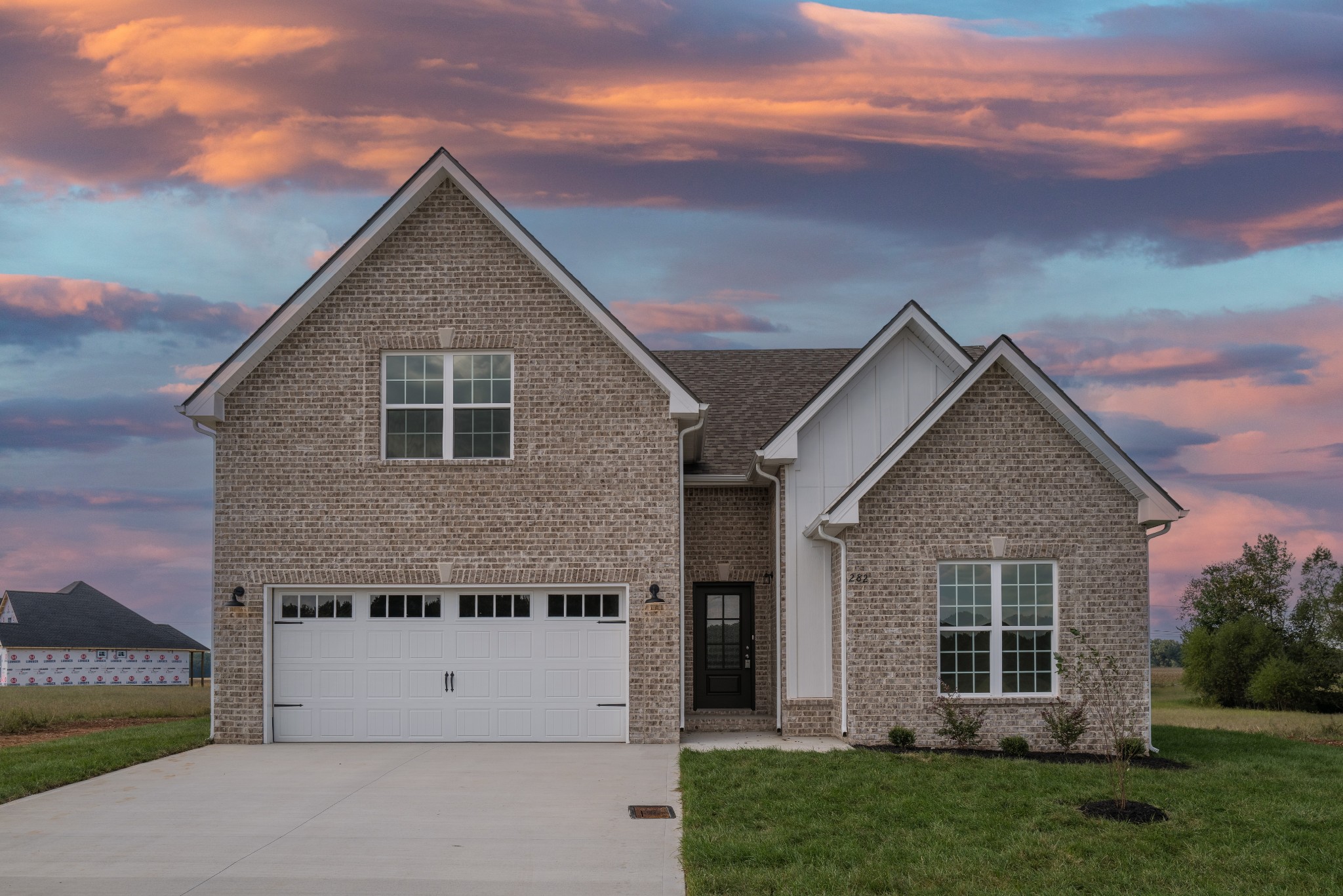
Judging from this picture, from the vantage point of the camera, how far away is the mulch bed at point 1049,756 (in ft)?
47.8

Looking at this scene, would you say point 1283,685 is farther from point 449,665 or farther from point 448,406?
point 448,406

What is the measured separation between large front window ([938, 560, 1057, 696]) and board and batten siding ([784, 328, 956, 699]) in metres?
1.89

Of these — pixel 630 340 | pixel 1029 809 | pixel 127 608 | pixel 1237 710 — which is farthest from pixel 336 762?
pixel 127 608

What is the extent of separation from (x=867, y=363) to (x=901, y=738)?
5.69 metres

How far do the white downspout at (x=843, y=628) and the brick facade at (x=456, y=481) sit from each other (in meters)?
2.31

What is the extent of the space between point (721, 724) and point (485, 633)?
4.14 metres

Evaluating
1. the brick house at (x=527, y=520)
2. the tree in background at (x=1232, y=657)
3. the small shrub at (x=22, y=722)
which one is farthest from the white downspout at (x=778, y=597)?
the tree in background at (x=1232, y=657)

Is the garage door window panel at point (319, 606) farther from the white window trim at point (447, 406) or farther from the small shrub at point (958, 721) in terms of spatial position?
the small shrub at point (958, 721)

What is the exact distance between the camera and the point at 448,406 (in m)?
16.6

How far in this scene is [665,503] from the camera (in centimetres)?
1630

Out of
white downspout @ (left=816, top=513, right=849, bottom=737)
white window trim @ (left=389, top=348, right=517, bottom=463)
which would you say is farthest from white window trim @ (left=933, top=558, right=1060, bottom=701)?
white window trim @ (left=389, top=348, right=517, bottom=463)

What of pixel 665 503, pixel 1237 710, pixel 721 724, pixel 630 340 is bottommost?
pixel 1237 710

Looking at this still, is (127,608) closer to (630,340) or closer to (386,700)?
(386,700)

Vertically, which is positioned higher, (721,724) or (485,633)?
(485,633)
